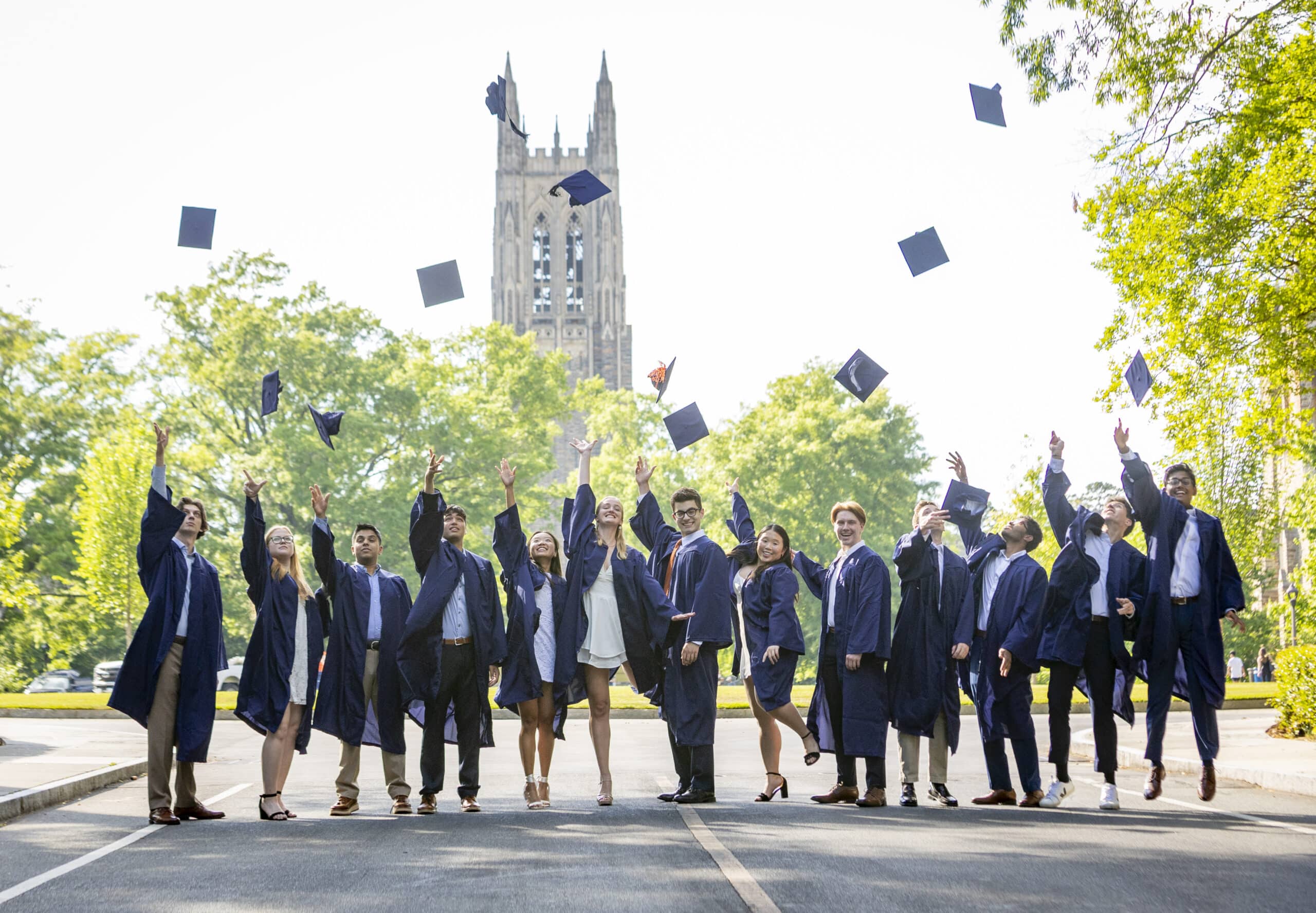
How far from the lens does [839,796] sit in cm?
936

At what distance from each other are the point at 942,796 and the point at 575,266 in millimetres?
89827

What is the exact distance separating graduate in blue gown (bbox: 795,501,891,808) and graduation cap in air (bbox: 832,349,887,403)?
4509 millimetres

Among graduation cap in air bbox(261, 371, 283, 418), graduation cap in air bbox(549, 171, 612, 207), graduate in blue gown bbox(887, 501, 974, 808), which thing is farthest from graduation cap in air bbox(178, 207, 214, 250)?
graduate in blue gown bbox(887, 501, 974, 808)

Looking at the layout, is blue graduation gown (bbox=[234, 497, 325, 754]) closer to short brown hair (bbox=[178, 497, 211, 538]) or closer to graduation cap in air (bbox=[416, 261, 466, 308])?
short brown hair (bbox=[178, 497, 211, 538])

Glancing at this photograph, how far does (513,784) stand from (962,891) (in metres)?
5.78

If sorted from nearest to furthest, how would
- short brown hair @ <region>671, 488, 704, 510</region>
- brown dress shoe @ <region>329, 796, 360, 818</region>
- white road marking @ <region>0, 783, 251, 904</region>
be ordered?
white road marking @ <region>0, 783, 251, 904</region> < brown dress shoe @ <region>329, 796, 360, 818</region> < short brown hair @ <region>671, 488, 704, 510</region>

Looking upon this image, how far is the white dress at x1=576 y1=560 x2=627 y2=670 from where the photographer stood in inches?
Result: 377

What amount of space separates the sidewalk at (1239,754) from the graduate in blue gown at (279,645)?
585 centimetres

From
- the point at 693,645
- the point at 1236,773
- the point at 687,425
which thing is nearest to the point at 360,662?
the point at 693,645

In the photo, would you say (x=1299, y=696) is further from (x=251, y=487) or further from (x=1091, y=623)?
(x=251, y=487)

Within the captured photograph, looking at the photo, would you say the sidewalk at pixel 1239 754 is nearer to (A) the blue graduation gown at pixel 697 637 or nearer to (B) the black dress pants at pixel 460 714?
(A) the blue graduation gown at pixel 697 637

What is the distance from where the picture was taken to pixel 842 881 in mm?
6004

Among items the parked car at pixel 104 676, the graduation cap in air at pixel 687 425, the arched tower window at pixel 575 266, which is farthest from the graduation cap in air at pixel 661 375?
the arched tower window at pixel 575 266

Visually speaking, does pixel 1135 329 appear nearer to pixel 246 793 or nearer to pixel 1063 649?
pixel 1063 649
